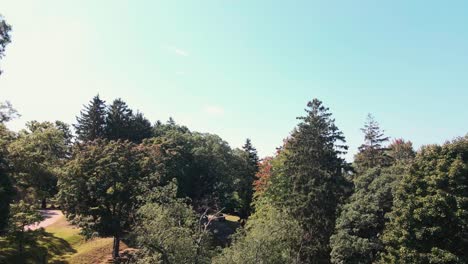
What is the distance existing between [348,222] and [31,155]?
101 feet

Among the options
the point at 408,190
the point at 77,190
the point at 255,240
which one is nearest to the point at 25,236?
the point at 77,190

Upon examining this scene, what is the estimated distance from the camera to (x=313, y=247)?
112ft

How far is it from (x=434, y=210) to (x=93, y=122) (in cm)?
5082

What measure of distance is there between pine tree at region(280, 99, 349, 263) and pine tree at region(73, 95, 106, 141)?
3485 centimetres

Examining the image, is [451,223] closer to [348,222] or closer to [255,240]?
[348,222]

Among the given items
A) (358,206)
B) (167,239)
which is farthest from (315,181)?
(167,239)

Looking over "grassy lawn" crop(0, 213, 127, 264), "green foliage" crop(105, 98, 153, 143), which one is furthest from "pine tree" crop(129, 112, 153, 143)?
"grassy lawn" crop(0, 213, 127, 264)

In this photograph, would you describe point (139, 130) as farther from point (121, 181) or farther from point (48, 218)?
point (121, 181)

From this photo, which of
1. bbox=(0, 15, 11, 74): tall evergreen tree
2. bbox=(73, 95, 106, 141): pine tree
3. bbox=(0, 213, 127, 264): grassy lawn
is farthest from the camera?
bbox=(73, 95, 106, 141): pine tree

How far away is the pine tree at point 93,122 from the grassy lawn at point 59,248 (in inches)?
786

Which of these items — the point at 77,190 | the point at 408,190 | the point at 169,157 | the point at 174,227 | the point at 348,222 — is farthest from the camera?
the point at 169,157

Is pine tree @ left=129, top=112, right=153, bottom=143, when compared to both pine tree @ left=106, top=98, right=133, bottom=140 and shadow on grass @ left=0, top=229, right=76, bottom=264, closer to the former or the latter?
pine tree @ left=106, top=98, right=133, bottom=140

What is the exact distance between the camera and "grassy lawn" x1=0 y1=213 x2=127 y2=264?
34.6 m

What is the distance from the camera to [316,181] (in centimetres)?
3600
